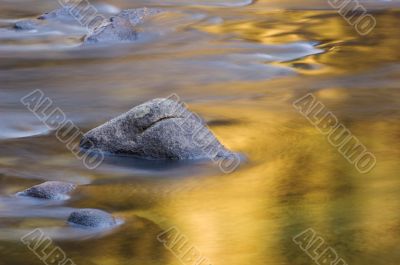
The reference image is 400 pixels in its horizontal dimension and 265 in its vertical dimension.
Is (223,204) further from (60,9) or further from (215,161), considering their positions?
(60,9)

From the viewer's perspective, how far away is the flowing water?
6.53m

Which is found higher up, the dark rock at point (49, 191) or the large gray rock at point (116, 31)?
the large gray rock at point (116, 31)

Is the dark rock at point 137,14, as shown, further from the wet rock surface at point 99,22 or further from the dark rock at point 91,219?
the dark rock at point 91,219

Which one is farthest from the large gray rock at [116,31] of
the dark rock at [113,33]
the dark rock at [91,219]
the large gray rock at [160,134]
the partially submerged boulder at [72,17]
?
the dark rock at [91,219]

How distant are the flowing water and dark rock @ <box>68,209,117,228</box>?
0.07 m

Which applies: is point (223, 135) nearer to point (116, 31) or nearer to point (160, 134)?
point (160, 134)

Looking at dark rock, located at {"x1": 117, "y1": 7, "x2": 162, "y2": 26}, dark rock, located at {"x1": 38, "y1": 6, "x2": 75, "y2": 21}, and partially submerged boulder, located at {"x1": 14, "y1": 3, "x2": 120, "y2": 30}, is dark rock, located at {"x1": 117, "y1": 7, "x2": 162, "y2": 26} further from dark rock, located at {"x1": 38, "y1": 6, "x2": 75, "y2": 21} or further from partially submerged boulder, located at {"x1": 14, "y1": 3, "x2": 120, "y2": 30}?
dark rock, located at {"x1": 38, "y1": 6, "x2": 75, "y2": 21}

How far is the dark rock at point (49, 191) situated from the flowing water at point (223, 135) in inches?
2.8

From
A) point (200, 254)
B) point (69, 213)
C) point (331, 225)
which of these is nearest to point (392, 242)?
point (331, 225)

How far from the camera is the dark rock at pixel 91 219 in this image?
6.56 metres

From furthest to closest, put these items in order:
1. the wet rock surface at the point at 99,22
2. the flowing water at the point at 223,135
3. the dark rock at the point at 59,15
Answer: the dark rock at the point at 59,15
the wet rock surface at the point at 99,22
the flowing water at the point at 223,135

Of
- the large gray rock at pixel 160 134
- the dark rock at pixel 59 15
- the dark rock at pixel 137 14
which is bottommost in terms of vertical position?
the large gray rock at pixel 160 134

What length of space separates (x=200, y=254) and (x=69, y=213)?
3.19 ft

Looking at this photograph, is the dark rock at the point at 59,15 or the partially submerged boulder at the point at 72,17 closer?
the partially submerged boulder at the point at 72,17
